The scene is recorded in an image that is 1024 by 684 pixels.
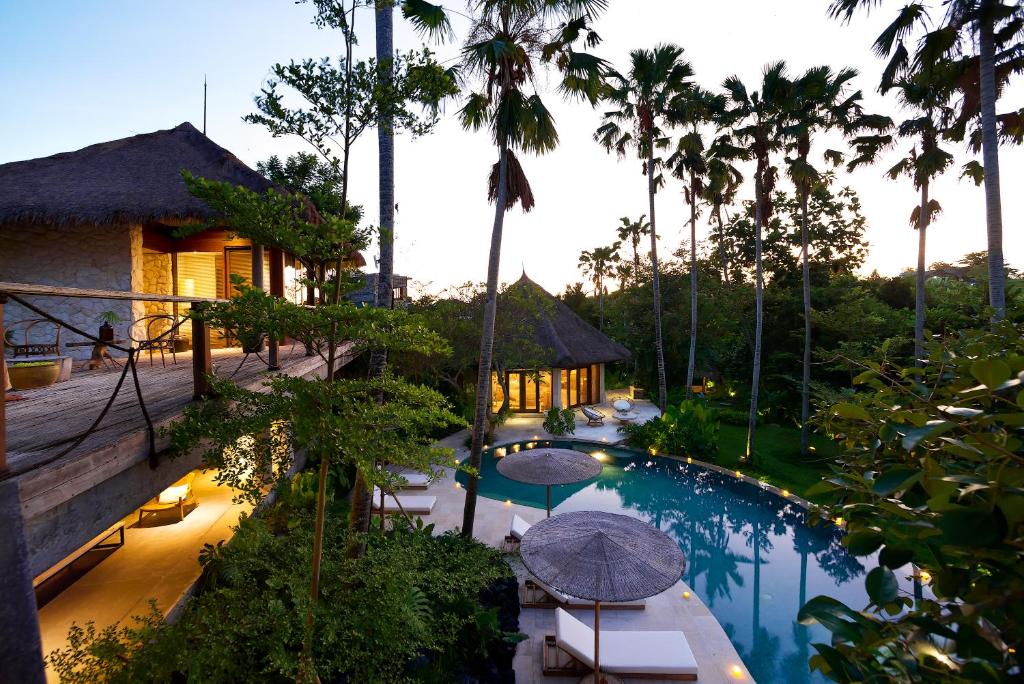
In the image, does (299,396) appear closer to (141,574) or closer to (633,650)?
(633,650)

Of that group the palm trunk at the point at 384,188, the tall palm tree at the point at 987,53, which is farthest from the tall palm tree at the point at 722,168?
the palm trunk at the point at 384,188

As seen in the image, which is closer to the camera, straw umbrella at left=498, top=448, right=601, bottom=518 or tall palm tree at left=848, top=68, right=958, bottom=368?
straw umbrella at left=498, top=448, right=601, bottom=518

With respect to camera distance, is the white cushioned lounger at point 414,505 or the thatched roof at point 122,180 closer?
the thatched roof at point 122,180

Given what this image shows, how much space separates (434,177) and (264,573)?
2103 cm

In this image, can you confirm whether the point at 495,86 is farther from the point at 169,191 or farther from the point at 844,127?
the point at 844,127

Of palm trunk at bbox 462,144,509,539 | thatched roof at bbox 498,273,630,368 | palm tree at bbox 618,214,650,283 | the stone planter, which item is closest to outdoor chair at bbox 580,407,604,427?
thatched roof at bbox 498,273,630,368

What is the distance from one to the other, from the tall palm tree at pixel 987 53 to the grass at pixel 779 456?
260 inches

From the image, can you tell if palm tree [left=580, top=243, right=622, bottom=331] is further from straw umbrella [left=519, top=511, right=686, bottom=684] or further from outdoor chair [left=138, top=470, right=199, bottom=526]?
outdoor chair [left=138, top=470, right=199, bottom=526]

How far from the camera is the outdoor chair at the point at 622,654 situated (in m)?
5.80

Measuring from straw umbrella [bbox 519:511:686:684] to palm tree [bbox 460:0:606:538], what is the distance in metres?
2.50

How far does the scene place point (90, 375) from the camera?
6699mm

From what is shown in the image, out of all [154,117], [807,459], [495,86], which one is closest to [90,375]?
[495,86]

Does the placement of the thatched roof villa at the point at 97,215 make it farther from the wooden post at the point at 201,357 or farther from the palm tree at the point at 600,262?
the palm tree at the point at 600,262

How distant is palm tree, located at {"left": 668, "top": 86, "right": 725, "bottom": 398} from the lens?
1527 cm
